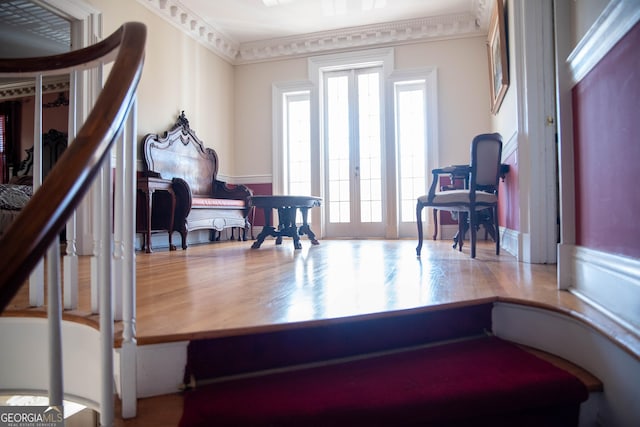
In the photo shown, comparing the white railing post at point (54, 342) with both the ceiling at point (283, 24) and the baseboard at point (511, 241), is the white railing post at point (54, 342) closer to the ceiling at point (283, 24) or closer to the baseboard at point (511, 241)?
the baseboard at point (511, 241)

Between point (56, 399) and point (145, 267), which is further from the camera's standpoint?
point (145, 267)

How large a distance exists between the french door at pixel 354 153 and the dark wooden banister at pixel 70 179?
5.02 m

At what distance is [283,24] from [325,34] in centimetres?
66

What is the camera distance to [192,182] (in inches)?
199

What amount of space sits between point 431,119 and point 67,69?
498cm

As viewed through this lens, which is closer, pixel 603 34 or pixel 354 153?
pixel 603 34

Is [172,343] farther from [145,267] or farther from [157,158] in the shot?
[157,158]

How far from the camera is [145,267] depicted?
2689 mm

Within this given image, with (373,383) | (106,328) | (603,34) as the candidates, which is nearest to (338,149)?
(603,34)

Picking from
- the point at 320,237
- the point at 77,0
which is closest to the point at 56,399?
the point at 77,0

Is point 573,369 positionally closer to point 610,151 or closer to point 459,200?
point 610,151

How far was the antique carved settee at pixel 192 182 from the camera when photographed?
4.18m

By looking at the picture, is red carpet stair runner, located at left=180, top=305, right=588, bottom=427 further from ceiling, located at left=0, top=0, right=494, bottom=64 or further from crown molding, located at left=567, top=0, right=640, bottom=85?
ceiling, located at left=0, top=0, right=494, bottom=64

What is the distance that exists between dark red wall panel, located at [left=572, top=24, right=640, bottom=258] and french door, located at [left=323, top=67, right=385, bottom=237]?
4.14 meters
